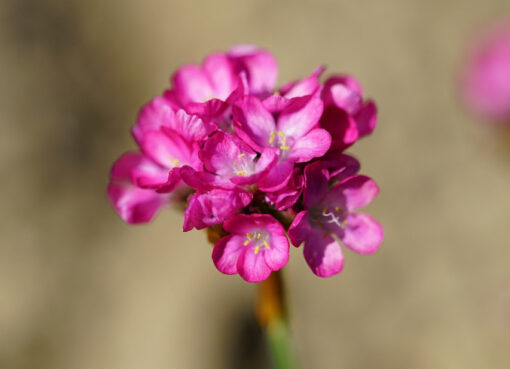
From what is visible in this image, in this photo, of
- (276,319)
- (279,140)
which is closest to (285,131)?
(279,140)

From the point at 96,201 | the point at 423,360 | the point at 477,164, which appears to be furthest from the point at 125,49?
the point at 423,360

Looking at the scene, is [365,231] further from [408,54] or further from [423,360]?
[408,54]

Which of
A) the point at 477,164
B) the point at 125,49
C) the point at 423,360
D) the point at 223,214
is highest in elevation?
the point at 125,49

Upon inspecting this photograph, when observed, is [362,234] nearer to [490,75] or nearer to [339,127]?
[339,127]

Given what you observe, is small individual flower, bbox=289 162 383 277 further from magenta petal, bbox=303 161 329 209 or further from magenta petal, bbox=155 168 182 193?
magenta petal, bbox=155 168 182 193

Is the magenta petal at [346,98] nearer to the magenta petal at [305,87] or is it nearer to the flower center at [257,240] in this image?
the magenta petal at [305,87]

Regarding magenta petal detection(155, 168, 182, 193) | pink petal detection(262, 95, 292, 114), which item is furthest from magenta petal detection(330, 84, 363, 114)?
magenta petal detection(155, 168, 182, 193)

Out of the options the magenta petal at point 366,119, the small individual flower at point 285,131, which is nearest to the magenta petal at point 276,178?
the small individual flower at point 285,131
